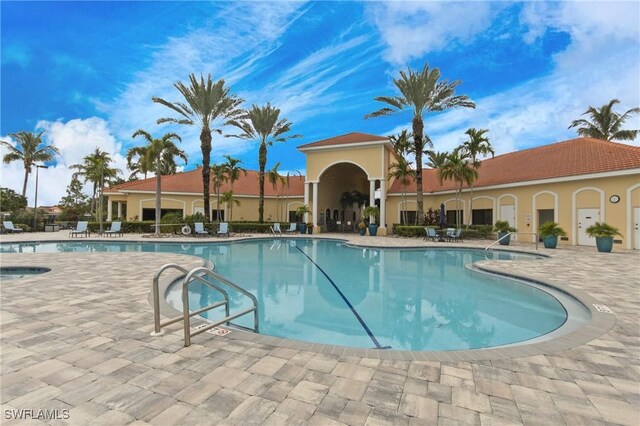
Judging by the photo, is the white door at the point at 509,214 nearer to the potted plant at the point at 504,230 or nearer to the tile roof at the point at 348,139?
the potted plant at the point at 504,230

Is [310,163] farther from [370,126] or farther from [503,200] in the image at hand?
[503,200]

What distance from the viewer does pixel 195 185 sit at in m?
31.0

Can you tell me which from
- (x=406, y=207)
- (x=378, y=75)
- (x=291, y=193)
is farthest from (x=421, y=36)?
(x=291, y=193)

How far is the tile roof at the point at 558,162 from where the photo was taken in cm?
1689

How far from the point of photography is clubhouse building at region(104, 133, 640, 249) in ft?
54.4

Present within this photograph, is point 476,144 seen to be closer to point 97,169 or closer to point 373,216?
point 373,216

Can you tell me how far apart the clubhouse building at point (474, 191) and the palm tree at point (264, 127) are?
2.28 metres

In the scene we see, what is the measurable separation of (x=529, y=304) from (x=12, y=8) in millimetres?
16610

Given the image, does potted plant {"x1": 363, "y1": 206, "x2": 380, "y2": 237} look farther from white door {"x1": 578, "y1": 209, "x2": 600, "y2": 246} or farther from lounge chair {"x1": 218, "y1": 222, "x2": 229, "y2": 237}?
white door {"x1": 578, "y1": 209, "x2": 600, "y2": 246}

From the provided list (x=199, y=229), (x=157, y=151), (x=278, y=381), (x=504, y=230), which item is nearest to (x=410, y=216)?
(x=504, y=230)

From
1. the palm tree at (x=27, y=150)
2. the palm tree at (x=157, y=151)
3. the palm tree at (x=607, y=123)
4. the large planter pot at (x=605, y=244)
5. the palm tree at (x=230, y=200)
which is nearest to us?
the large planter pot at (x=605, y=244)

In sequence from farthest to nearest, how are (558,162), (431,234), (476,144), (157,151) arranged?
(476,144), (157,151), (558,162), (431,234)

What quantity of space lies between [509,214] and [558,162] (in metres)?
4.35

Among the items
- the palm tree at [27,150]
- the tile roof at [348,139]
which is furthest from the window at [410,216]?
the palm tree at [27,150]
